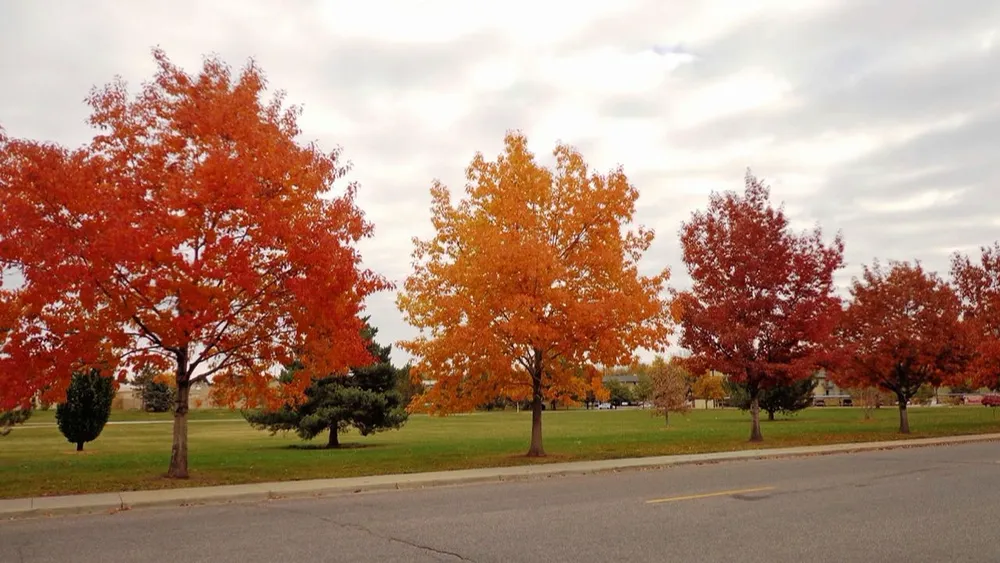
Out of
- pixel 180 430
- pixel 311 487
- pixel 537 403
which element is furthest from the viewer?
pixel 537 403

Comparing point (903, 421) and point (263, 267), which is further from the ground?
point (263, 267)

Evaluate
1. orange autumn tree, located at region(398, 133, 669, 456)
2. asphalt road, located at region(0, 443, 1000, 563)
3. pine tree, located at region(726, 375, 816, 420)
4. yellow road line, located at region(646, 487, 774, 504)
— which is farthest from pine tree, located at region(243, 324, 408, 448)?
pine tree, located at region(726, 375, 816, 420)

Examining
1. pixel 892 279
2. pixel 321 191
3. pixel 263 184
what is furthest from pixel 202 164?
pixel 892 279

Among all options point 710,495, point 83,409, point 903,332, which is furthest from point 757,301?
point 83,409

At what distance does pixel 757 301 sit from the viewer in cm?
2808

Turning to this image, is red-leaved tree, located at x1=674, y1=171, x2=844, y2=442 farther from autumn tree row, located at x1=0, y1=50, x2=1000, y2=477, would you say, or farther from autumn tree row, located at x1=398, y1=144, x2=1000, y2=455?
autumn tree row, located at x1=0, y1=50, x2=1000, y2=477

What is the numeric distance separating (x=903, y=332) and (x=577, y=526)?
27588 millimetres

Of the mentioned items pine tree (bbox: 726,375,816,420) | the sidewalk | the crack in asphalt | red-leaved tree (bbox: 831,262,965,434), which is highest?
red-leaved tree (bbox: 831,262,965,434)

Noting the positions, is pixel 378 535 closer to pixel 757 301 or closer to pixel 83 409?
pixel 757 301

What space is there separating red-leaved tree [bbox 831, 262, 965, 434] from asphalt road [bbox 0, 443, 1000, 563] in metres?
18.9

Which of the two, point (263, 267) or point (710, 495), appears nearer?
point (710, 495)

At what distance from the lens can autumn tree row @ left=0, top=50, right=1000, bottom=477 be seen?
47.0ft

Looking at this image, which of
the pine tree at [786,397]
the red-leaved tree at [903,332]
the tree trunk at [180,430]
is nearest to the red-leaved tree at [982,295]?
the red-leaved tree at [903,332]

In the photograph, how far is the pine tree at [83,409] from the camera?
32.8 meters
